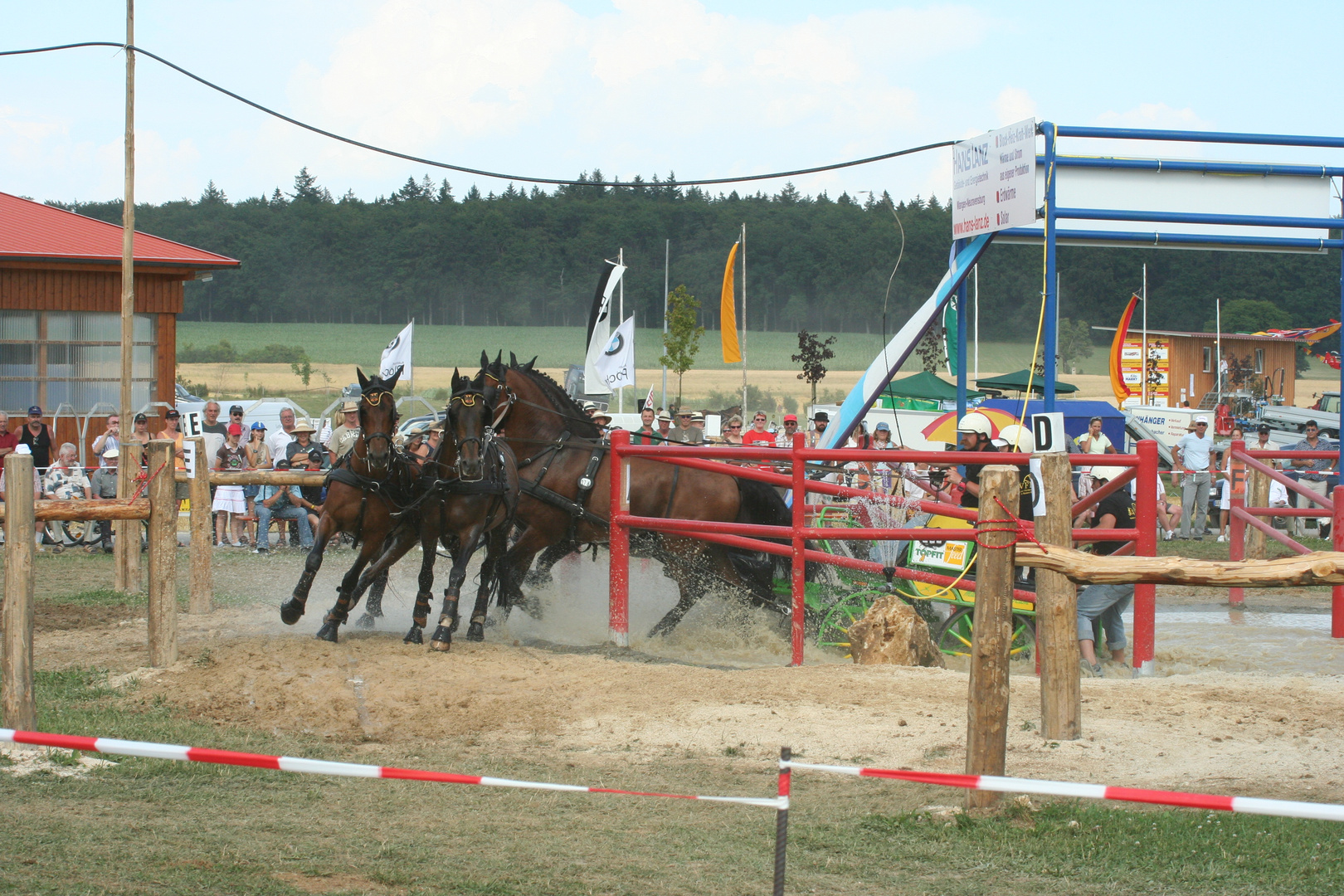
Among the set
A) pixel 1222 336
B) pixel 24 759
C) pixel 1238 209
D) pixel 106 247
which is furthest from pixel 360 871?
pixel 1222 336

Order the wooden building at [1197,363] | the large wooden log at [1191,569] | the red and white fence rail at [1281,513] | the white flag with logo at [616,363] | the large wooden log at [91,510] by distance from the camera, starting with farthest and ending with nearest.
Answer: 1. the wooden building at [1197,363]
2. the white flag with logo at [616,363]
3. the red and white fence rail at [1281,513]
4. the large wooden log at [91,510]
5. the large wooden log at [1191,569]

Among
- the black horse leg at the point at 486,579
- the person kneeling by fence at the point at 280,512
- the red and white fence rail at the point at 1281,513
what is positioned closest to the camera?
the black horse leg at the point at 486,579

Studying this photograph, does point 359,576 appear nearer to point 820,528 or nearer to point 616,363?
point 820,528

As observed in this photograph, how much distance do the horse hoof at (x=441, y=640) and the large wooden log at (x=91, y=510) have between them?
205 centimetres

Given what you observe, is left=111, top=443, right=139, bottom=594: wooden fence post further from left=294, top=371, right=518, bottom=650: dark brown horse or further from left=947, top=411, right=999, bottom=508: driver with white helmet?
left=947, top=411, right=999, bottom=508: driver with white helmet

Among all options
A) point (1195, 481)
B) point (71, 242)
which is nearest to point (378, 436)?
point (1195, 481)

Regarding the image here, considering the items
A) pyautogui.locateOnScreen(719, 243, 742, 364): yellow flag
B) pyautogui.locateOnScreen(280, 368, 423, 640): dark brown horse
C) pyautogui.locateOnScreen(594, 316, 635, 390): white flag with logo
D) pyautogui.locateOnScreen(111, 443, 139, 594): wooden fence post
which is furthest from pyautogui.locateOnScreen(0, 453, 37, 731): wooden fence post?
pyautogui.locateOnScreen(719, 243, 742, 364): yellow flag

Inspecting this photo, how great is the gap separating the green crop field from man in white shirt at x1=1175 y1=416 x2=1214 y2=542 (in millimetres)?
43448

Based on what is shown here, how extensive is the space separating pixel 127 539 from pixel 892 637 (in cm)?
758

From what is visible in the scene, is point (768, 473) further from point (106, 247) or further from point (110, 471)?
point (106, 247)

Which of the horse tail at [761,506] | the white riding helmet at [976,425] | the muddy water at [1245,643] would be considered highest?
the white riding helmet at [976,425]

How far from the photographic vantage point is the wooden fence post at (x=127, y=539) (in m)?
11.0

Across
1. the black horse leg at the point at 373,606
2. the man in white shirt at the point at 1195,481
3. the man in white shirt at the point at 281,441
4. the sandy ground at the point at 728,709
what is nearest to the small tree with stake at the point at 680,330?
the man in white shirt at the point at 1195,481

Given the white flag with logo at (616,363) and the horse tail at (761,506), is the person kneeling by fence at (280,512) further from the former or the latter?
the horse tail at (761,506)
